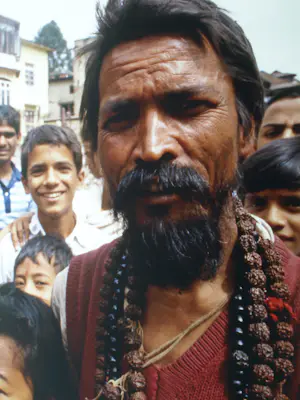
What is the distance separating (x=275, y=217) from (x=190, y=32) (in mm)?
618

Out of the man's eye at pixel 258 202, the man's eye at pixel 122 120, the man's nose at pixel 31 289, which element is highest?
the man's eye at pixel 122 120

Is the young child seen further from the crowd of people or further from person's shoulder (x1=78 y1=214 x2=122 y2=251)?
the crowd of people

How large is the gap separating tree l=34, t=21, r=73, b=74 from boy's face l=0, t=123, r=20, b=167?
0.33 meters

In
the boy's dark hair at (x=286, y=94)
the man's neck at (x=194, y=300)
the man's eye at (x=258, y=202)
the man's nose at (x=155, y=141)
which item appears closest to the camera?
the man's nose at (x=155, y=141)

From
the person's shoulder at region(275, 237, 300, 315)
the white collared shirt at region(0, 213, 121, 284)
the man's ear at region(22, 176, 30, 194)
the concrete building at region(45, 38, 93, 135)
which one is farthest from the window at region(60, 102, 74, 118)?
the person's shoulder at region(275, 237, 300, 315)

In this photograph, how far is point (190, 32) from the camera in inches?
33.7

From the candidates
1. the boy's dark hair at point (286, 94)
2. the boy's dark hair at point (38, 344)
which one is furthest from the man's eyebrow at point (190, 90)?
the boy's dark hair at point (286, 94)

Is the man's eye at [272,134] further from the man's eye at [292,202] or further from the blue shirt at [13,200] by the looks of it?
the blue shirt at [13,200]

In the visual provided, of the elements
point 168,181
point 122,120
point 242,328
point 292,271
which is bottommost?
point 242,328

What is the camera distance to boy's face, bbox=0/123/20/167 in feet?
4.93

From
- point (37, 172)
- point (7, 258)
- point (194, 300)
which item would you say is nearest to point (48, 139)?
point (37, 172)

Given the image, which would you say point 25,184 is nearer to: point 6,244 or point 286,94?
point 6,244

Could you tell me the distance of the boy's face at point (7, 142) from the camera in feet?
4.93

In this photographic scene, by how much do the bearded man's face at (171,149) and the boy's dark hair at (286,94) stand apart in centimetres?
93
